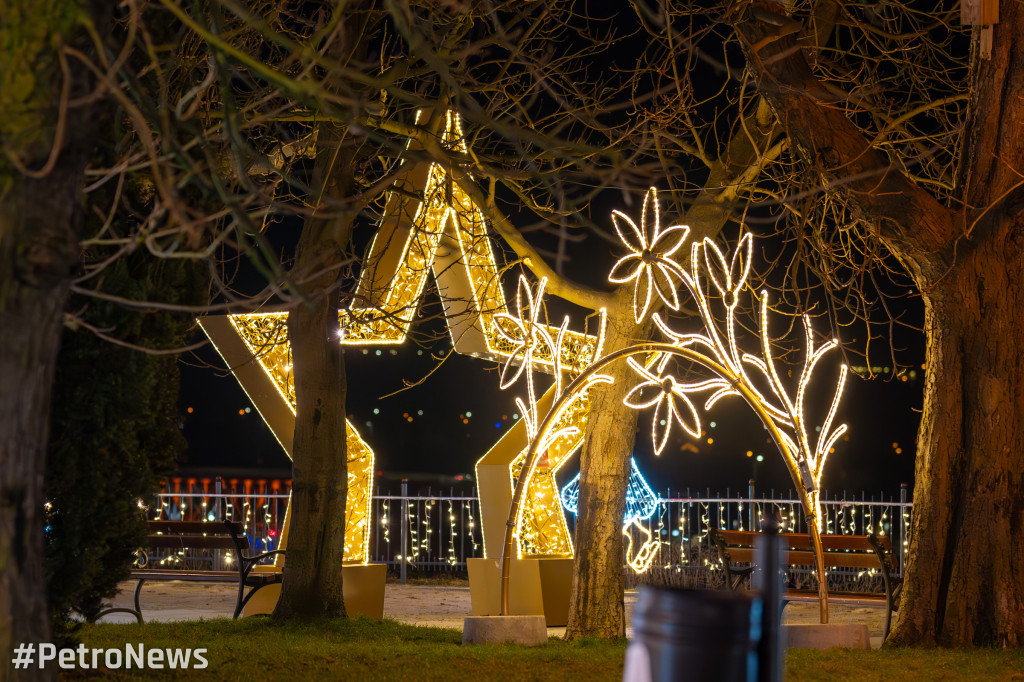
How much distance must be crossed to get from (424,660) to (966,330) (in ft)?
15.9

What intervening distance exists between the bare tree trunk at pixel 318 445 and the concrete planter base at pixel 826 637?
3.93 metres

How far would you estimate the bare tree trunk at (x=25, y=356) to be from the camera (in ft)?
12.5

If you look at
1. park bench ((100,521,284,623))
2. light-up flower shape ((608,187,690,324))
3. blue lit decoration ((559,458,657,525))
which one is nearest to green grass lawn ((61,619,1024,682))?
park bench ((100,521,284,623))

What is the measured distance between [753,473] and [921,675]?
2044cm

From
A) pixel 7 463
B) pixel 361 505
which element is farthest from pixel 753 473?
pixel 7 463

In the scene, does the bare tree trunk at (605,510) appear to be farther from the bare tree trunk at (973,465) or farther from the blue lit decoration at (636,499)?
the blue lit decoration at (636,499)

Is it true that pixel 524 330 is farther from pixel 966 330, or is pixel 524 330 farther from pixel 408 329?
pixel 966 330

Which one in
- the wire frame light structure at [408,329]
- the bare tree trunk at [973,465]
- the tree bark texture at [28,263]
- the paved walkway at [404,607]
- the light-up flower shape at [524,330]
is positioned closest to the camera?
the tree bark texture at [28,263]

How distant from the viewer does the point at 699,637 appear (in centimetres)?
304

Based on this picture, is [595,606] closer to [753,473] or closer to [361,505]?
[361,505]

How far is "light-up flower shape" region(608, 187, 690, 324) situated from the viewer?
28.7 feet

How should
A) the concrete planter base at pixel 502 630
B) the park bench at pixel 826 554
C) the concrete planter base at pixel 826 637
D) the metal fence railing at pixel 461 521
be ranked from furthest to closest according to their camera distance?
the metal fence railing at pixel 461 521 < the park bench at pixel 826 554 < the concrete planter base at pixel 502 630 < the concrete planter base at pixel 826 637

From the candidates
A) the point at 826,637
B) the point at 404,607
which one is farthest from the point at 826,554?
the point at 404,607

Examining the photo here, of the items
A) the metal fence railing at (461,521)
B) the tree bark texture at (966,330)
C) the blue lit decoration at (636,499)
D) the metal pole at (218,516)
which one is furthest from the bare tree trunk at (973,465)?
the metal pole at (218,516)
